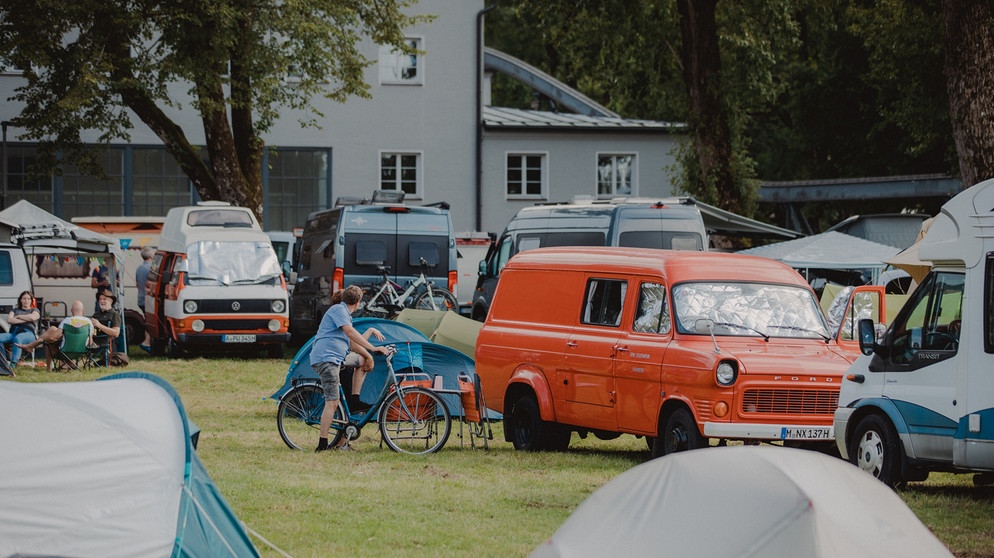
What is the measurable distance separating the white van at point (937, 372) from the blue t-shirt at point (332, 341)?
4.99m

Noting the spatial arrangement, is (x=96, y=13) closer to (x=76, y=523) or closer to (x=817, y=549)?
(x=76, y=523)

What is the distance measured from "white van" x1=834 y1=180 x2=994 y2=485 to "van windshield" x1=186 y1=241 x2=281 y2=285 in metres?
15.5

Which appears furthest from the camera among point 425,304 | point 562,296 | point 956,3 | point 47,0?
point 47,0

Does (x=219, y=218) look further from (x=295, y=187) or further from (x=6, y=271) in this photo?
(x=295, y=187)

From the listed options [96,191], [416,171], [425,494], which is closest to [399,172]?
[416,171]

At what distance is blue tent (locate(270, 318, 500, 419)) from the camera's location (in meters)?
17.2

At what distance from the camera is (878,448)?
1261 cm

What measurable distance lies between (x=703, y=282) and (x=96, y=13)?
19102mm

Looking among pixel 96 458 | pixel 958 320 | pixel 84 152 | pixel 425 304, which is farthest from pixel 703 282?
pixel 84 152

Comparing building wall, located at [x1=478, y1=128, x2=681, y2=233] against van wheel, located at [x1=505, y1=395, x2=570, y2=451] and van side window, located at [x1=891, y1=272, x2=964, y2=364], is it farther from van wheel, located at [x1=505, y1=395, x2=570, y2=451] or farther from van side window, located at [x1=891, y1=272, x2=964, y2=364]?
van side window, located at [x1=891, y1=272, x2=964, y2=364]

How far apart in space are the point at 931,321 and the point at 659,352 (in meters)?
2.56

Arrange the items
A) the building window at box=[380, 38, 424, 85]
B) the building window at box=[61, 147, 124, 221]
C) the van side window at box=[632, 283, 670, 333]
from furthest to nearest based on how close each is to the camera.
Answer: the building window at box=[380, 38, 424, 85], the building window at box=[61, 147, 124, 221], the van side window at box=[632, 283, 670, 333]

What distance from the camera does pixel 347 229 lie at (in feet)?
83.8

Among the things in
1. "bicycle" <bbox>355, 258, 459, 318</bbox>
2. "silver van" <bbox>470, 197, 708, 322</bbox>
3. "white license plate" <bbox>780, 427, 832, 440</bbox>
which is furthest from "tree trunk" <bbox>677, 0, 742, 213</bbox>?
"white license plate" <bbox>780, 427, 832, 440</bbox>
